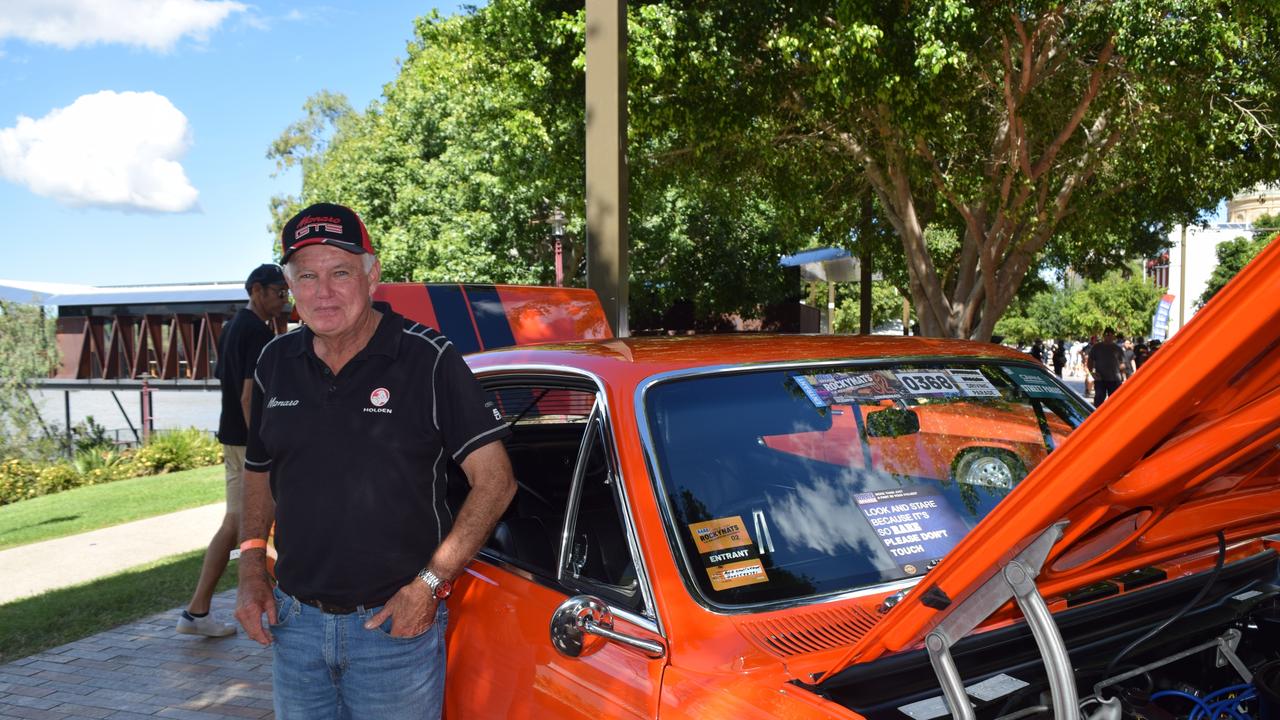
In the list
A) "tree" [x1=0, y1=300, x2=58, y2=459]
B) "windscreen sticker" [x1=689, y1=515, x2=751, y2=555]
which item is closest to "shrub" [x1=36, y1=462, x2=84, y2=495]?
"tree" [x1=0, y1=300, x2=58, y2=459]

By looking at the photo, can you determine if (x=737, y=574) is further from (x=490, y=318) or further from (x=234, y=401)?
(x=490, y=318)

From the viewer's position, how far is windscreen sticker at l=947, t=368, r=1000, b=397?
2.90 m

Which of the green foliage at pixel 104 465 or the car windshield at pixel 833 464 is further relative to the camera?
the green foliage at pixel 104 465

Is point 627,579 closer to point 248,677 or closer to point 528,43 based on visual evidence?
point 248,677

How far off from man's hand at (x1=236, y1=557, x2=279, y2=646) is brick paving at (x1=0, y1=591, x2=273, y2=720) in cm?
223

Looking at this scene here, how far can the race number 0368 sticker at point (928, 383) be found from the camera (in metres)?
2.82

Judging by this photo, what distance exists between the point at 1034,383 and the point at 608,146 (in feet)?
12.3

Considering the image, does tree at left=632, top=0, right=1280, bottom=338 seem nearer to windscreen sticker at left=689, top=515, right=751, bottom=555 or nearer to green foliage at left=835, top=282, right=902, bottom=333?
windscreen sticker at left=689, top=515, right=751, bottom=555

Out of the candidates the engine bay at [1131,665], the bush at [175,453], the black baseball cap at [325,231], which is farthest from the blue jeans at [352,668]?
the bush at [175,453]

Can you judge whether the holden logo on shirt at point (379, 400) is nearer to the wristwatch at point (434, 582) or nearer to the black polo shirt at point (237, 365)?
the wristwatch at point (434, 582)

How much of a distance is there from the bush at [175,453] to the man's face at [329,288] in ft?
49.8

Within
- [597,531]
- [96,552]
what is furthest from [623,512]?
[96,552]

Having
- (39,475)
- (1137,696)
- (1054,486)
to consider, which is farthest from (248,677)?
(39,475)

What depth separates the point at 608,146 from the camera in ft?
20.6
